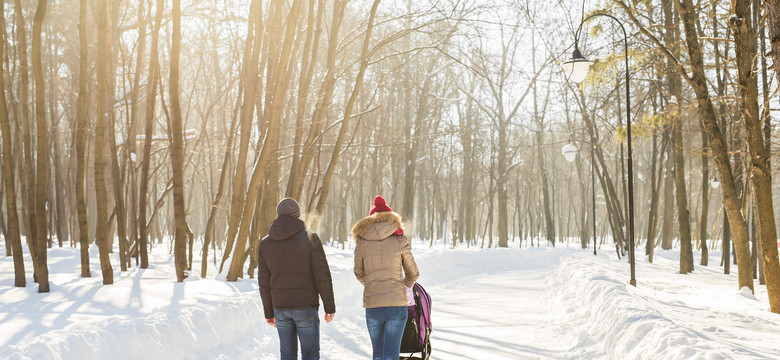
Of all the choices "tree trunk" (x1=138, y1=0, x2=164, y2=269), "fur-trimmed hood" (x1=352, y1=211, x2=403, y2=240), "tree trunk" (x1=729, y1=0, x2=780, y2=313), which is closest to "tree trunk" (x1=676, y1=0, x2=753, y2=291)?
"tree trunk" (x1=729, y1=0, x2=780, y2=313)

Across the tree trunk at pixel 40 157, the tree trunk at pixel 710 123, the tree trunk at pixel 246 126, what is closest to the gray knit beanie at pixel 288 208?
the tree trunk at pixel 40 157

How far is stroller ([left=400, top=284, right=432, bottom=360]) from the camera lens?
6.21 metres

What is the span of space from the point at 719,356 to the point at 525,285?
43.0 ft

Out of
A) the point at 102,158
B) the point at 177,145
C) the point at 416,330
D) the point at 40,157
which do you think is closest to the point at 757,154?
the point at 416,330

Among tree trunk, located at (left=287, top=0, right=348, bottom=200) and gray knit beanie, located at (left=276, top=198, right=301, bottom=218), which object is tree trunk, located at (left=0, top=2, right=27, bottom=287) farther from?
gray knit beanie, located at (left=276, top=198, right=301, bottom=218)

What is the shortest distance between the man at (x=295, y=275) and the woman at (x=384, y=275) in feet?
1.24

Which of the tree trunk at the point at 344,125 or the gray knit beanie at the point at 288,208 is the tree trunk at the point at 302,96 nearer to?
the tree trunk at the point at 344,125

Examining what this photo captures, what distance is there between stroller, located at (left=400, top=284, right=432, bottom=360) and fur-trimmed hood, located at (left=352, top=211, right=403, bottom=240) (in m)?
1.06

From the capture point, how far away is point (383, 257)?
5512 millimetres

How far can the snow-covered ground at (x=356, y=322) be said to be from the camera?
603 centimetres

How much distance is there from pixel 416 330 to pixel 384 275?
103 centimetres

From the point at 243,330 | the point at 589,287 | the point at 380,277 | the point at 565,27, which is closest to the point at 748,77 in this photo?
the point at 589,287

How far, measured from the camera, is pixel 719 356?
5273 mm

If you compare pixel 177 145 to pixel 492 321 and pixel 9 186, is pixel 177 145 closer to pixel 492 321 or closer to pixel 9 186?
pixel 9 186
